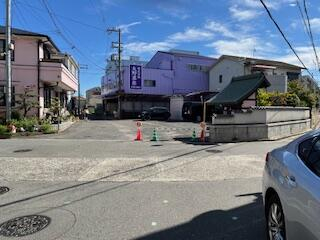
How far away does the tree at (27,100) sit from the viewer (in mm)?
21453

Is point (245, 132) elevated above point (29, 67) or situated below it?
below

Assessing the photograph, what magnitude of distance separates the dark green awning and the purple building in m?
24.3

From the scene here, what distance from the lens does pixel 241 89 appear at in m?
17.2

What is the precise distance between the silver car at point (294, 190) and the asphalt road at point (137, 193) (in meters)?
0.62

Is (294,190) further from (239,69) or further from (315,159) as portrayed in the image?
(239,69)

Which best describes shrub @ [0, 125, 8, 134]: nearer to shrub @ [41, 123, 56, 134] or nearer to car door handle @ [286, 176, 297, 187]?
shrub @ [41, 123, 56, 134]

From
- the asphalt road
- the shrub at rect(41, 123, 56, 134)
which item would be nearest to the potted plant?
the shrub at rect(41, 123, 56, 134)

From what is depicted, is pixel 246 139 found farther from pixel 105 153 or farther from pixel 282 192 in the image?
pixel 282 192

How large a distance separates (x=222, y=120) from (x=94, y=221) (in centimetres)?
1129

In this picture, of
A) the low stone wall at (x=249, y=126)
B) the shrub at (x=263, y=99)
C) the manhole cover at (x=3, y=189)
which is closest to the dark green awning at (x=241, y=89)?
the low stone wall at (x=249, y=126)

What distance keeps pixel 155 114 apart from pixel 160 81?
889 centimetres

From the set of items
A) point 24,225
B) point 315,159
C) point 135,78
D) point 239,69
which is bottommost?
point 24,225

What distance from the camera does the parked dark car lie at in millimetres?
35656

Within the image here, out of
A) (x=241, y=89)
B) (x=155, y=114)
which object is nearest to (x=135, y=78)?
(x=155, y=114)
